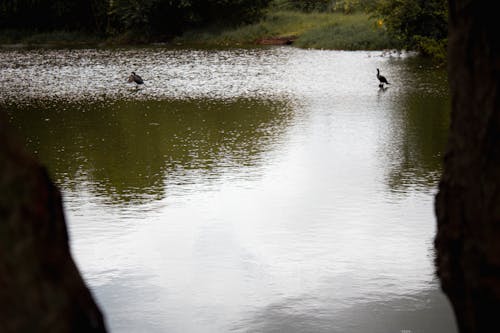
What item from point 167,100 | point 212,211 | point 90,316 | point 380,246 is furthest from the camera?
point 167,100

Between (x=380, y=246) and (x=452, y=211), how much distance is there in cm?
386

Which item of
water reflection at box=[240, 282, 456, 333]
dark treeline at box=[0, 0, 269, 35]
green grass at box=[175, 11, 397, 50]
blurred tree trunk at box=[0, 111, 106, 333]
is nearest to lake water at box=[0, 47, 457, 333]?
water reflection at box=[240, 282, 456, 333]

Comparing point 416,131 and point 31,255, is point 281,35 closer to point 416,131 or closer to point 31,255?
point 416,131

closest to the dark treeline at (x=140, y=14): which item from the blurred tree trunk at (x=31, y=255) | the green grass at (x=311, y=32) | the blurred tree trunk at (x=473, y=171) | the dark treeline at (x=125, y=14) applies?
the dark treeline at (x=125, y=14)

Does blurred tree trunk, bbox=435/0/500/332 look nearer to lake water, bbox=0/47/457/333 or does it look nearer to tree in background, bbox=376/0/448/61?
lake water, bbox=0/47/457/333

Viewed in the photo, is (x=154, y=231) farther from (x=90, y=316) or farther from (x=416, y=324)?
(x=90, y=316)

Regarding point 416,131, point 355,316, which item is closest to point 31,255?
point 355,316

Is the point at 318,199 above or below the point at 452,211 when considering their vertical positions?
below

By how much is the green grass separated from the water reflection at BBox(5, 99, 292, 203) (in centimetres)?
1459

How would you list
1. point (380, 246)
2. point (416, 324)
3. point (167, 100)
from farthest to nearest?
point (167, 100) → point (380, 246) → point (416, 324)

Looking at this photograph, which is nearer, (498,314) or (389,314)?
(498,314)

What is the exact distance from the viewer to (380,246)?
247 inches

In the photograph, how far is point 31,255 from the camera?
1.85 metres

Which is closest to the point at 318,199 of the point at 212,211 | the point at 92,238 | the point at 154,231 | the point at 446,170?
the point at 212,211
